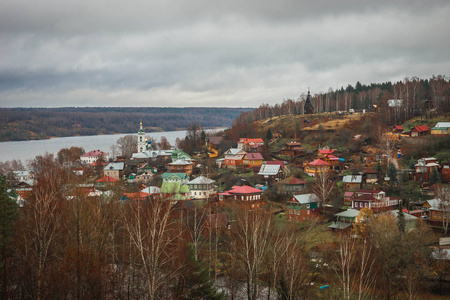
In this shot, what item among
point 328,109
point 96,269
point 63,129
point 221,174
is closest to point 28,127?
point 63,129

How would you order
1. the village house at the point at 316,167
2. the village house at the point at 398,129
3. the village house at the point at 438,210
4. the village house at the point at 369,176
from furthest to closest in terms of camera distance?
the village house at the point at 398,129 → the village house at the point at 316,167 → the village house at the point at 369,176 → the village house at the point at 438,210

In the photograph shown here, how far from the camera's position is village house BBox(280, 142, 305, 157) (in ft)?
176

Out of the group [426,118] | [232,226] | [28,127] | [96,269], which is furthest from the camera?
[28,127]

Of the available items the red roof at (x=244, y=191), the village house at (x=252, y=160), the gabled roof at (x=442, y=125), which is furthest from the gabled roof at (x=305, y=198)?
the gabled roof at (x=442, y=125)

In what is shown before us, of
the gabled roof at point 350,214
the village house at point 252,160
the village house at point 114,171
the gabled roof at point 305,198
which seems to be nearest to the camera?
the gabled roof at point 350,214

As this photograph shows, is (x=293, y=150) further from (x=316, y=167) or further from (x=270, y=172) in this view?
(x=316, y=167)

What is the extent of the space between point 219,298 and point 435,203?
794 inches

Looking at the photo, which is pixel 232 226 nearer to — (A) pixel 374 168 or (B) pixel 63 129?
(A) pixel 374 168

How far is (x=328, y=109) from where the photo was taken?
85.6 metres

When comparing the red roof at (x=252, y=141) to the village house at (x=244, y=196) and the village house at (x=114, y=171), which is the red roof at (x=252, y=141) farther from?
the village house at (x=244, y=196)

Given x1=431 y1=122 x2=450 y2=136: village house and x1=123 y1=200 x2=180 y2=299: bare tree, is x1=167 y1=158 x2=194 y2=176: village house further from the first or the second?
x1=123 y1=200 x2=180 y2=299: bare tree

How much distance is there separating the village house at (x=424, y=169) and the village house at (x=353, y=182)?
4.90 metres

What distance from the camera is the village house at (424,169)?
37.6 meters

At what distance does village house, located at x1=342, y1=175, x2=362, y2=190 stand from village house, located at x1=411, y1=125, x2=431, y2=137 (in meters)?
16.9
